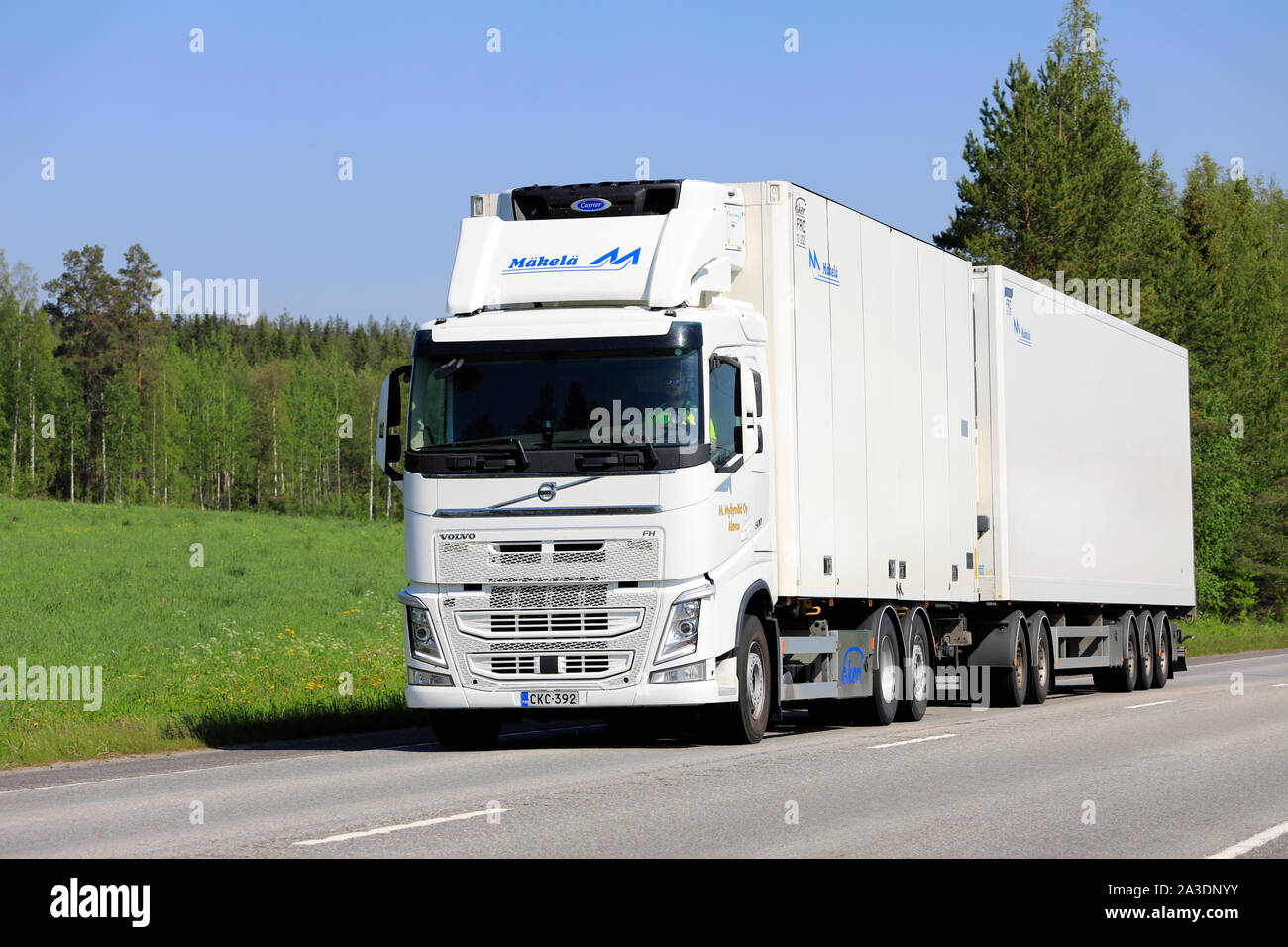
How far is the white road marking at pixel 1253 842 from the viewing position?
8297 mm

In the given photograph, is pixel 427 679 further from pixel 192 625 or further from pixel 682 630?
pixel 192 625

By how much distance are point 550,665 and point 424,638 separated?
3.82ft

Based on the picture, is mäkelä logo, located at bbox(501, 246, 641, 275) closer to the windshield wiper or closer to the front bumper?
the windshield wiper

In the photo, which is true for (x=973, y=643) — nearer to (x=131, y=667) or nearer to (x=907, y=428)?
(x=907, y=428)

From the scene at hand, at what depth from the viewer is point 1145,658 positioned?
86.8 ft

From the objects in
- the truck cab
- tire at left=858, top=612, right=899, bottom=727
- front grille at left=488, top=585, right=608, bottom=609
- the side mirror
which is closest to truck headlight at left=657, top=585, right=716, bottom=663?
the truck cab

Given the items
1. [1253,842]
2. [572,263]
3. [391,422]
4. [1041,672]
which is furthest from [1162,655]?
[1253,842]

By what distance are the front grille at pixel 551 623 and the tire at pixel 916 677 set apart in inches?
198

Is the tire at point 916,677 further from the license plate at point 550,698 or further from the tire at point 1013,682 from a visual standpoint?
the license plate at point 550,698


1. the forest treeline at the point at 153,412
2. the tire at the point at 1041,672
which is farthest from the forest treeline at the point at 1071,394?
the tire at the point at 1041,672
